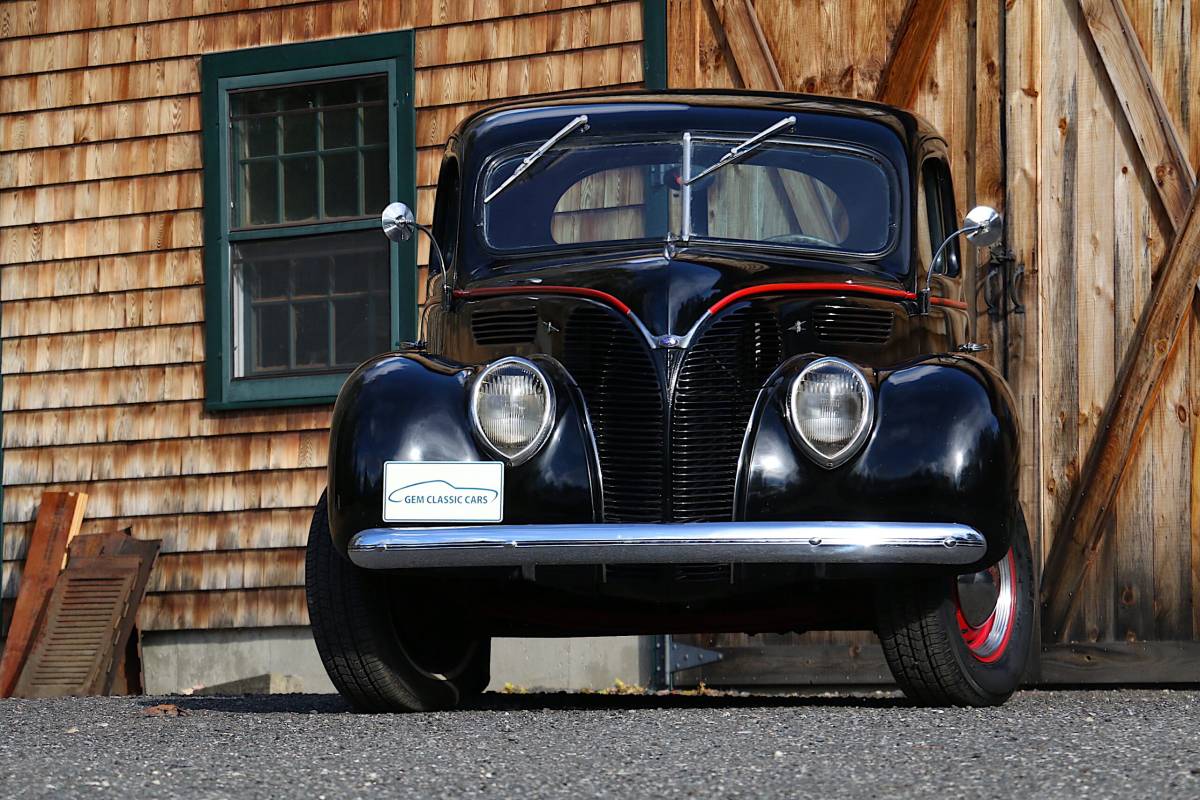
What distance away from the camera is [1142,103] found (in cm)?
754

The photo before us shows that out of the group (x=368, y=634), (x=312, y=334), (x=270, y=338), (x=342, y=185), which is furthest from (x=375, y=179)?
(x=368, y=634)

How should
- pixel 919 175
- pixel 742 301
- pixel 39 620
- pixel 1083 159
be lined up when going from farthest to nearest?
pixel 39 620, pixel 1083 159, pixel 919 175, pixel 742 301

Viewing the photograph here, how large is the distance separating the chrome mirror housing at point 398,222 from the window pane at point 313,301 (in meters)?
3.25

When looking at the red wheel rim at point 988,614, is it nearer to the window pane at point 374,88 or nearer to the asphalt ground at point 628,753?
the asphalt ground at point 628,753

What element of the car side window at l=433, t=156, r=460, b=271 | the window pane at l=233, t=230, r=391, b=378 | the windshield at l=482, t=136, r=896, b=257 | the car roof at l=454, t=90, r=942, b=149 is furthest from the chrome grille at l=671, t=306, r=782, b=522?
the window pane at l=233, t=230, r=391, b=378

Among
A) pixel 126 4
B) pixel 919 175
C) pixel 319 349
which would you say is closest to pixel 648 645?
pixel 319 349

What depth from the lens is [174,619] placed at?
911 cm

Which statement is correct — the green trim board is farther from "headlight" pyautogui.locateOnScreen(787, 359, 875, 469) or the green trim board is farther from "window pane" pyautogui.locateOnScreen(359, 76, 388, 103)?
"headlight" pyautogui.locateOnScreen(787, 359, 875, 469)

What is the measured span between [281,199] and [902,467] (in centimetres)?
544

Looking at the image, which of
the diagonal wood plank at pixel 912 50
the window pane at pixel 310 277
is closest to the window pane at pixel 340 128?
the window pane at pixel 310 277

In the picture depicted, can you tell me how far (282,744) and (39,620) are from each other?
527 cm

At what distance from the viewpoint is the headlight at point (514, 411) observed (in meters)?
4.64

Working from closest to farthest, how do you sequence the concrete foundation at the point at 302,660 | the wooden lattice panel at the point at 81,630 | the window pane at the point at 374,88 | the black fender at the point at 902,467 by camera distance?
the black fender at the point at 902,467 → the concrete foundation at the point at 302,660 → the wooden lattice panel at the point at 81,630 → the window pane at the point at 374,88

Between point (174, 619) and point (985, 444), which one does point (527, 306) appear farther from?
point (174, 619)
